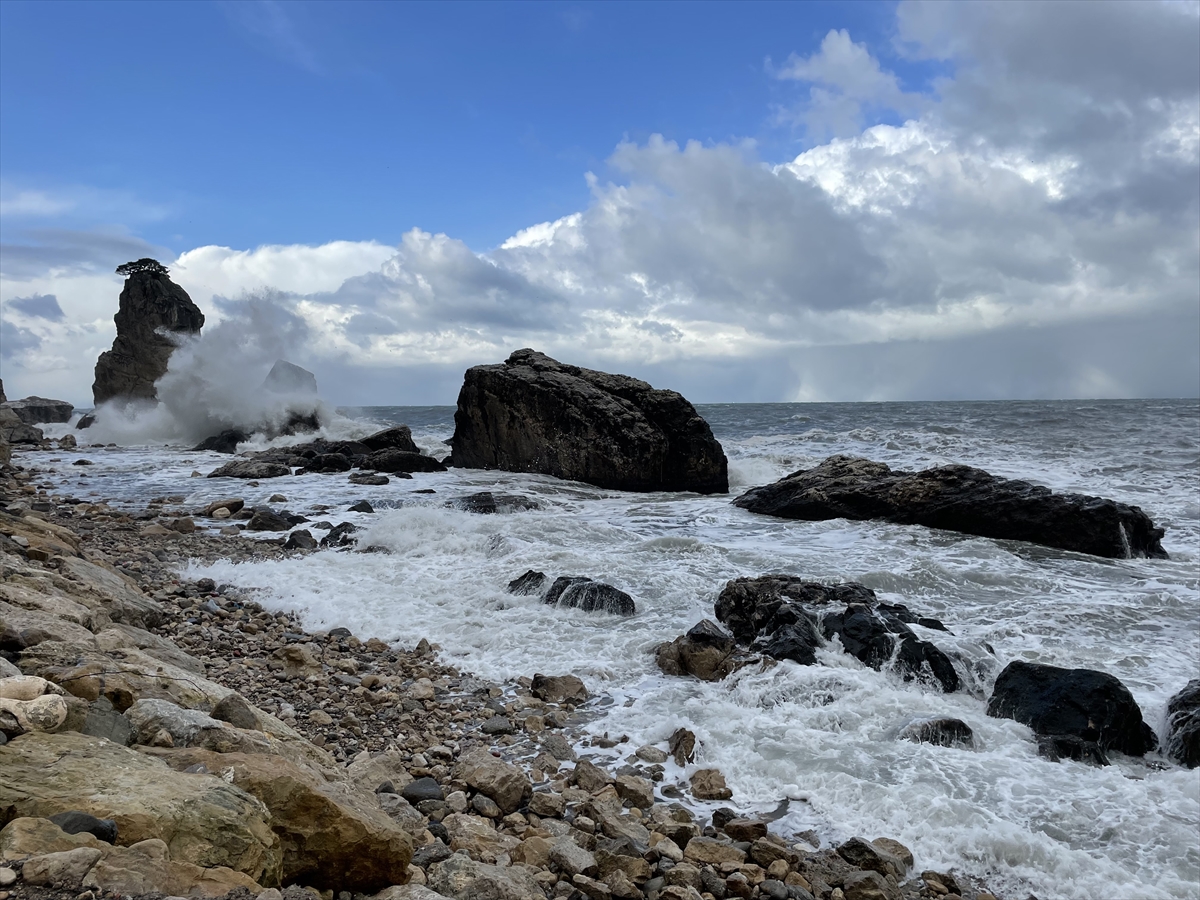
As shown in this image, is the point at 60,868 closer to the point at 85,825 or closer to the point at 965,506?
the point at 85,825

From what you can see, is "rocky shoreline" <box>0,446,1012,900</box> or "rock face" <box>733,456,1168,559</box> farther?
"rock face" <box>733,456,1168,559</box>

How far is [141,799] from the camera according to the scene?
262 centimetres

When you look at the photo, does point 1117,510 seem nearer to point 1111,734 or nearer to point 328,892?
point 1111,734

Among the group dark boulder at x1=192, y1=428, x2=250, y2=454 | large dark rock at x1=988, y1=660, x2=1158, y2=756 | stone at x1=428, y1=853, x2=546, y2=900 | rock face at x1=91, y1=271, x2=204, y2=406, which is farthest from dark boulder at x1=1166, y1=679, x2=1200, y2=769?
rock face at x1=91, y1=271, x2=204, y2=406

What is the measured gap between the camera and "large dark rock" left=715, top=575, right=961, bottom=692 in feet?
23.6

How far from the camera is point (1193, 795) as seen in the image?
16.9ft

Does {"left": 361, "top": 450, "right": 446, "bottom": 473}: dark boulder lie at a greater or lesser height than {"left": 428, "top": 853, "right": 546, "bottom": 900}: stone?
greater

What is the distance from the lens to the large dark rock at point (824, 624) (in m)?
7.19

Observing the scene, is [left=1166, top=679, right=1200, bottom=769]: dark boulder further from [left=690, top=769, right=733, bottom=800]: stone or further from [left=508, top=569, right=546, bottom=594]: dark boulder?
[left=508, top=569, right=546, bottom=594]: dark boulder

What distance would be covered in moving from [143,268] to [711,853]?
189ft

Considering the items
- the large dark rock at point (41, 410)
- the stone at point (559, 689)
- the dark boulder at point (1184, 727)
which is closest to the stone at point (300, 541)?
the stone at point (559, 689)

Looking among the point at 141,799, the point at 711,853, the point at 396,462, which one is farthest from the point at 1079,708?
the point at 396,462

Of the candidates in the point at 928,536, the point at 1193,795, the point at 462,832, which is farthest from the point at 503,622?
the point at 928,536

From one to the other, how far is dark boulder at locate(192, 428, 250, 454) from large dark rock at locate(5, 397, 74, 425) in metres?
25.6
